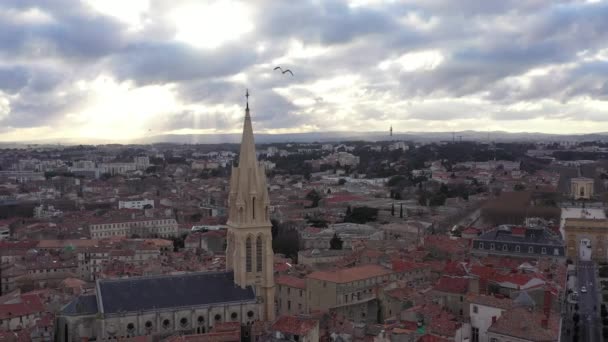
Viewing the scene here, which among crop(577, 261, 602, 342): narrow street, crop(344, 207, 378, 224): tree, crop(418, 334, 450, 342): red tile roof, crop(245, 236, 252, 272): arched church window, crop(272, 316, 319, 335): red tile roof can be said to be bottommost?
crop(344, 207, 378, 224): tree

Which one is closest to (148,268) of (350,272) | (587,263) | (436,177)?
(350,272)

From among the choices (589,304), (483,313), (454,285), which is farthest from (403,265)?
(483,313)

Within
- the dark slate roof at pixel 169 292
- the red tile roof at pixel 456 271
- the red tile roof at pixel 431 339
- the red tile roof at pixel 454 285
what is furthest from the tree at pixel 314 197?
the red tile roof at pixel 431 339

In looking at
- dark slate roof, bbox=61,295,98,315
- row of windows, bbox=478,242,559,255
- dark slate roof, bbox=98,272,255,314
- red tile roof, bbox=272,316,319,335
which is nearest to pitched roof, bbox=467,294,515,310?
red tile roof, bbox=272,316,319,335

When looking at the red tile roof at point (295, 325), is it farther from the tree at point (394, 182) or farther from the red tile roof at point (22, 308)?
the tree at point (394, 182)

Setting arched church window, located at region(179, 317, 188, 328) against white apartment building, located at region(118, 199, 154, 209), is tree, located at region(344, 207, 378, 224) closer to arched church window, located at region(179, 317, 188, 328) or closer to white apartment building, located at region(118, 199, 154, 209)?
white apartment building, located at region(118, 199, 154, 209)

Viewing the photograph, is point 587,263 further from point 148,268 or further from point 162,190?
point 162,190
